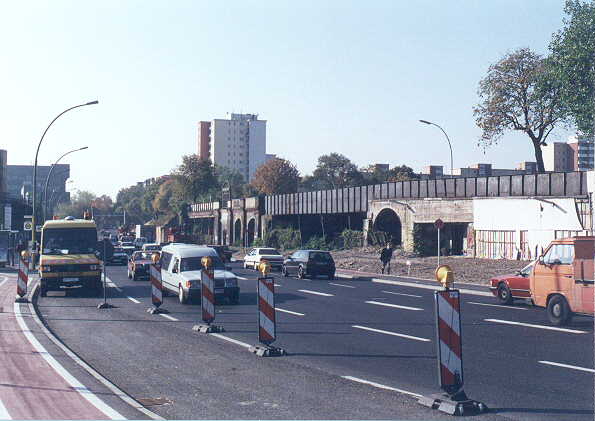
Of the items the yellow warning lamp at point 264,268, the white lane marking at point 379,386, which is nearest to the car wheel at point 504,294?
the yellow warning lamp at point 264,268

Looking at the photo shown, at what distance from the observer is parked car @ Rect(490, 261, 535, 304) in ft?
73.4

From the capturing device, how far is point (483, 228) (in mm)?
44469

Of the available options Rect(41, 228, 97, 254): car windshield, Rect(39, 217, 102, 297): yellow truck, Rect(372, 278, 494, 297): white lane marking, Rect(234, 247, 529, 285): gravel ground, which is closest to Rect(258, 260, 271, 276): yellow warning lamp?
Rect(372, 278, 494, 297): white lane marking

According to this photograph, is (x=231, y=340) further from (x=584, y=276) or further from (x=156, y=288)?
(x=584, y=276)

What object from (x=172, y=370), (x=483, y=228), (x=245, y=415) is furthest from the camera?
(x=483, y=228)

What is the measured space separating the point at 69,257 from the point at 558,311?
17644 millimetres

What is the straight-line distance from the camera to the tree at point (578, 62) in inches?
1695

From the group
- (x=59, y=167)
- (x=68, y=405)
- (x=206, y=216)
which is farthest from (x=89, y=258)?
(x=59, y=167)

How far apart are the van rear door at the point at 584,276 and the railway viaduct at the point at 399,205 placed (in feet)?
70.2

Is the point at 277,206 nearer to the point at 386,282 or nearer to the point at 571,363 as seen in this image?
the point at 386,282

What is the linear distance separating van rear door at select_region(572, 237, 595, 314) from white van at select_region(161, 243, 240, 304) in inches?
423

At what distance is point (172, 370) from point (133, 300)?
1308cm

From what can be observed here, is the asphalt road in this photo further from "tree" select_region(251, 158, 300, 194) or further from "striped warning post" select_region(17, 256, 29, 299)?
"tree" select_region(251, 158, 300, 194)

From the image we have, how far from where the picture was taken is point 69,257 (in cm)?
2594
